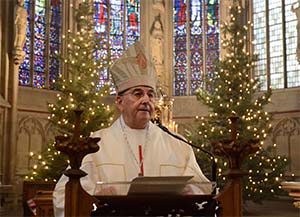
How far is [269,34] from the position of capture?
14.4 m

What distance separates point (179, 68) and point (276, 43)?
2858mm

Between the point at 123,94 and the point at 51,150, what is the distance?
644cm

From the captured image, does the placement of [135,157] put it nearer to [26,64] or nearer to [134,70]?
[134,70]

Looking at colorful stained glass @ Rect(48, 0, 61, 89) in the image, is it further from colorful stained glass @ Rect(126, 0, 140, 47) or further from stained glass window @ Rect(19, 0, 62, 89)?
colorful stained glass @ Rect(126, 0, 140, 47)

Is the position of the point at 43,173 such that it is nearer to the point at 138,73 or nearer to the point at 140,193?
the point at 138,73

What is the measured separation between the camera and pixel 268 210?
10812 mm

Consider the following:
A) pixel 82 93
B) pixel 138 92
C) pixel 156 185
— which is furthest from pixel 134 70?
pixel 82 93

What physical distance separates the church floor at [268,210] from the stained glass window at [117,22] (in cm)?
563

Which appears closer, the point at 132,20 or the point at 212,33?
the point at 212,33

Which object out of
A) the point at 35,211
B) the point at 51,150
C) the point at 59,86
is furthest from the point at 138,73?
the point at 59,86

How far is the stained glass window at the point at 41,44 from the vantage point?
1344 centimetres

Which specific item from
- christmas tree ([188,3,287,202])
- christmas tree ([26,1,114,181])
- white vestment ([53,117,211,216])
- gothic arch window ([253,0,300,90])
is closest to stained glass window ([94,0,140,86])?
gothic arch window ([253,0,300,90])

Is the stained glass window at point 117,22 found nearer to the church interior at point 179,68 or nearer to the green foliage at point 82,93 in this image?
the church interior at point 179,68

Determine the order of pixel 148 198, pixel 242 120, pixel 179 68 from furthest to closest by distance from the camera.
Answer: pixel 179 68 → pixel 242 120 → pixel 148 198
